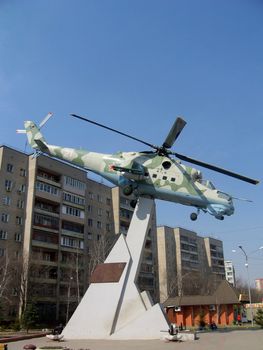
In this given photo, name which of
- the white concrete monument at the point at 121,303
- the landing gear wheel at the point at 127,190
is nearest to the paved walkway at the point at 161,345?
Result: the white concrete monument at the point at 121,303

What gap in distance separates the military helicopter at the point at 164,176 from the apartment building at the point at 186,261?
5770cm

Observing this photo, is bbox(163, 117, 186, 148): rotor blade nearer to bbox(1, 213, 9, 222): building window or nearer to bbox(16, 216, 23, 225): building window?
bbox(1, 213, 9, 222): building window

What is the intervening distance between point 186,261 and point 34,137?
83782 mm

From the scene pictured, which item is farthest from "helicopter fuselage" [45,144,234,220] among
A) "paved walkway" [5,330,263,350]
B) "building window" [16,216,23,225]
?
"building window" [16,216,23,225]

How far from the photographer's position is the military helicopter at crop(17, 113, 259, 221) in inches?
1080

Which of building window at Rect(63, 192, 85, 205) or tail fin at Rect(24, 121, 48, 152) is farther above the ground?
building window at Rect(63, 192, 85, 205)

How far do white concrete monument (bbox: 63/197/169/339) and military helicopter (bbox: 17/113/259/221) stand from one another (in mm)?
1724

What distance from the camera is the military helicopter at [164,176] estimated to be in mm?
27438

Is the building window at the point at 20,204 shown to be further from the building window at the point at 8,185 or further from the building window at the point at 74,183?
the building window at the point at 74,183

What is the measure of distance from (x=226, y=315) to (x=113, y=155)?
1459 inches

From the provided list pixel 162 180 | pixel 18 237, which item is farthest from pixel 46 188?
pixel 162 180

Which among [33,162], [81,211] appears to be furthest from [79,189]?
[33,162]

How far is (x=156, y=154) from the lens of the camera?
2909cm

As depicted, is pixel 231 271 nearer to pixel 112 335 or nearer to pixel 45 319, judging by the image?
pixel 45 319
